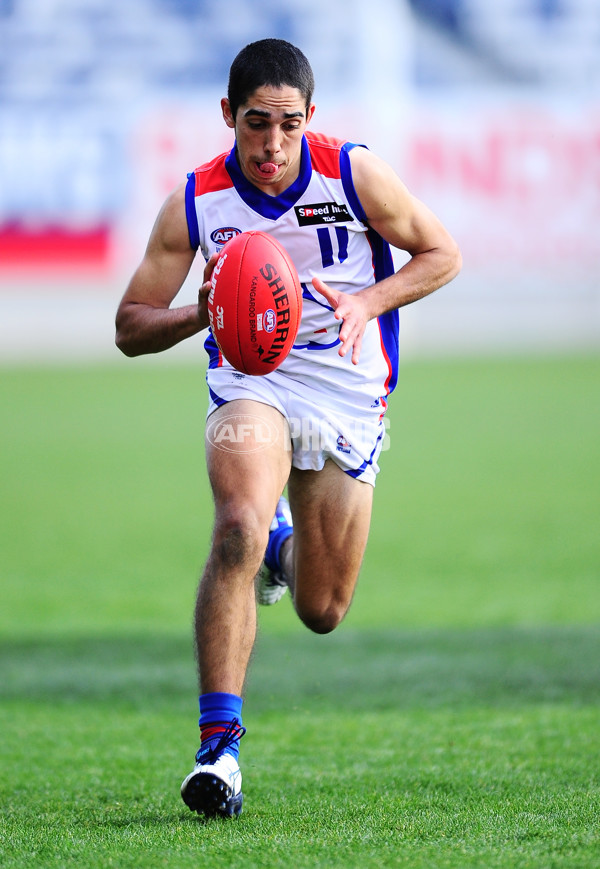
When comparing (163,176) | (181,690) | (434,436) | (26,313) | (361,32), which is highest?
(361,32)

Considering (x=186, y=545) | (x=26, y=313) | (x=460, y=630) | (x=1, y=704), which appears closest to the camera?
(x=1, y=704)

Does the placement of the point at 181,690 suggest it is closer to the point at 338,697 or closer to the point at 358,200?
the point at 338,697

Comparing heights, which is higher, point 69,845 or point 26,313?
point 26,313

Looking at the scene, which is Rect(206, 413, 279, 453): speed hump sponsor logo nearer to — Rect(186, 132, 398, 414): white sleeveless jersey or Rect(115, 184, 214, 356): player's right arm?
Rect(186, 132, 398, 414): white sleeveless jersey

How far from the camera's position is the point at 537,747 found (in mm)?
4445

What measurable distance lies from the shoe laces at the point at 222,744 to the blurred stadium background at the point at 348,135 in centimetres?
2269

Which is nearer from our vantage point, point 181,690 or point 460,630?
Result: point 181,690

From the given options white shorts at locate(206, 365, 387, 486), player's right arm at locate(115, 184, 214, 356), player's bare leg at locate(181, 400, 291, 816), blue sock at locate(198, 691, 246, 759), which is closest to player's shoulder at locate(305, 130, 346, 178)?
player's right arm at locate(115, 184, 214, 356)

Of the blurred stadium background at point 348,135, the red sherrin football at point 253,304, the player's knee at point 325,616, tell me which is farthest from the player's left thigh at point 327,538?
the blurred stadium background at point 348,135

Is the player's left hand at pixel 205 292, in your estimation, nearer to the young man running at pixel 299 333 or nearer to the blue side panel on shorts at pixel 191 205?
the young man running at pixel 299 333

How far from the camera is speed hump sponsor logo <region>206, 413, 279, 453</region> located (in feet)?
12.9

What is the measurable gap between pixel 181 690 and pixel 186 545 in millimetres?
3925

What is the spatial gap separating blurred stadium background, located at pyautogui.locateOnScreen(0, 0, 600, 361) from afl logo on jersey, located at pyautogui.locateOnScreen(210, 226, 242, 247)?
21.9 m

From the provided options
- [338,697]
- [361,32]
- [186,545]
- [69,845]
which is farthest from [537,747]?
[361,32]
